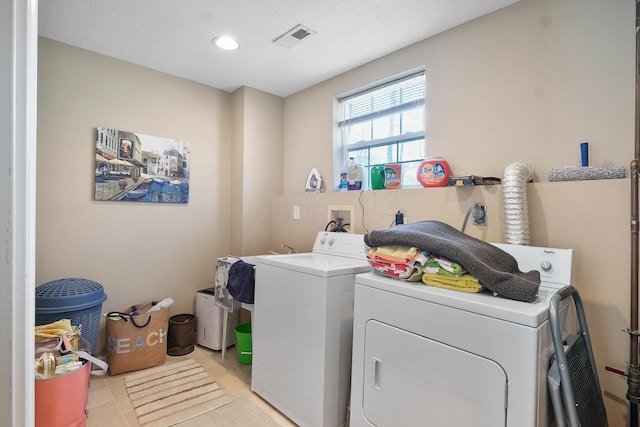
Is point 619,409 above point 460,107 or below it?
below

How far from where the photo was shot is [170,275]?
2.91 m

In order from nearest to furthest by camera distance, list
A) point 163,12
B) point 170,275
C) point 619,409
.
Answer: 1. point 619,409
2. point 163,12
3. point 170,275

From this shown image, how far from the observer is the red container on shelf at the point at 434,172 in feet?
6.66

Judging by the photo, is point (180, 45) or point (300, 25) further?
point (180, 45)

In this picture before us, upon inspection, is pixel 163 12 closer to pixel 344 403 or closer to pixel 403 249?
pixel 403 249

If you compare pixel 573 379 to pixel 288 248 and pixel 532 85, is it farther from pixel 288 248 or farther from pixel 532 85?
pixel 288 248

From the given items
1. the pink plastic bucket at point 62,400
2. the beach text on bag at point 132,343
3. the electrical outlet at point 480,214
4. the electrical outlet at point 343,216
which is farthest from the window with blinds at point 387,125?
the pink plastic bucket at point 62,400

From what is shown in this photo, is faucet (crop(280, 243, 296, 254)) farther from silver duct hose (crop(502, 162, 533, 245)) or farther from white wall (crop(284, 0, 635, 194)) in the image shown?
silver duct hose (crop(502, 162, 533, 245))

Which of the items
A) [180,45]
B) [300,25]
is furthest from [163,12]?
[300,25]

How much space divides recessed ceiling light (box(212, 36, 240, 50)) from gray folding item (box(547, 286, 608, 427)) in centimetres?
240

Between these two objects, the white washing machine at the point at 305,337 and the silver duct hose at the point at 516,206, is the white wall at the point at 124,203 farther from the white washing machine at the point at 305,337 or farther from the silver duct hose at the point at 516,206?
the silver duct hose at the point at 516,206

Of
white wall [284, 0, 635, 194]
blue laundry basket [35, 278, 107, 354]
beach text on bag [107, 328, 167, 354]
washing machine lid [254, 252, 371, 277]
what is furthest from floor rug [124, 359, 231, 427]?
white wall [284, 0, 635, 194]

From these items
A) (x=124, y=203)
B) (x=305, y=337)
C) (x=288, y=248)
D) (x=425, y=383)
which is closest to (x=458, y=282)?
(x=425, y=383)

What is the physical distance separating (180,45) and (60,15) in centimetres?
70
